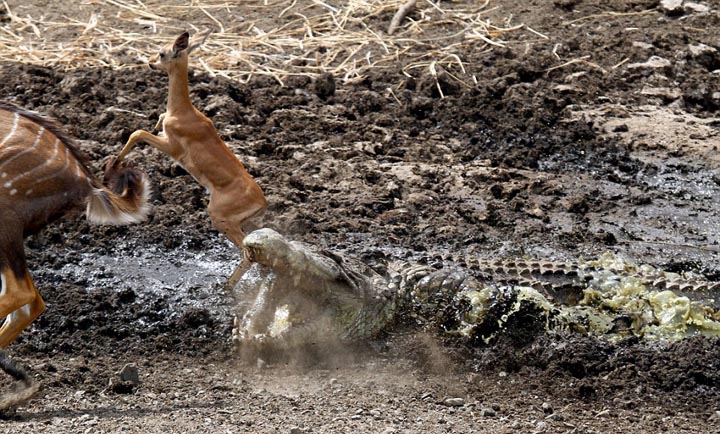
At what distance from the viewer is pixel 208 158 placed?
7.40 metres

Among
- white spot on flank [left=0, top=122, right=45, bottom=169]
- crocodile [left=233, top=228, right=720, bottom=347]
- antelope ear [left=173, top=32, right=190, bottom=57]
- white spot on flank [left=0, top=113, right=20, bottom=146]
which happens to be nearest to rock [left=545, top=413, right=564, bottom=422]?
crocodile [left=233, top=228, right=720, bottom=347]

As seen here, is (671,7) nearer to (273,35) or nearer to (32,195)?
(273,35)

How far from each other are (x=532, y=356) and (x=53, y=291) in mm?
2827

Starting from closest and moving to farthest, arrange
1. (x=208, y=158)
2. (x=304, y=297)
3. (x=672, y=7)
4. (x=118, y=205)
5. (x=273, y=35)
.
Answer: (x=118, y=205) → (x=304, y=297) → (x=208, y=158) → (x=273, y=35) → (x=672, y=7)

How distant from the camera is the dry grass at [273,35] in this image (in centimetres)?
1034

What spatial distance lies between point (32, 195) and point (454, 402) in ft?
7.66

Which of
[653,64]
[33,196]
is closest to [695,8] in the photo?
[653,64]

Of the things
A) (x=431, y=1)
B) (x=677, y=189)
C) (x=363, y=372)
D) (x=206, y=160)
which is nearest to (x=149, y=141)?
(x=206, y=160)

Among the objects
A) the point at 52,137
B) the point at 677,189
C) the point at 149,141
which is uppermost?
the point at 52,137

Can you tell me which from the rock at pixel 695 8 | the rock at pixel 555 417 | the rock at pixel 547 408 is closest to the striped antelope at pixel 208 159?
the rock at pixel 547 408

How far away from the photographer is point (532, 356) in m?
6.64

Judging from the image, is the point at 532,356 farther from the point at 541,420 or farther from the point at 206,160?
the point at 206,160

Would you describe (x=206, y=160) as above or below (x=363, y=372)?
above

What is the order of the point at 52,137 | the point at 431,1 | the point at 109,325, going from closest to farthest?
1. the point at 52,137
2. the point at 109,325
3. the point at 431,1
